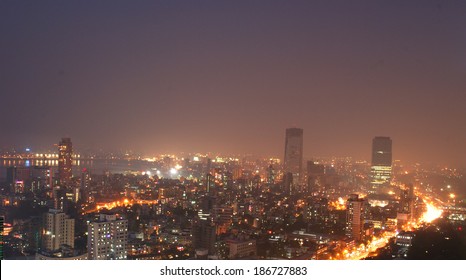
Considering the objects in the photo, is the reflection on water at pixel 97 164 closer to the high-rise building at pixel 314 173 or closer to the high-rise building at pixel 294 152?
the high-rise building at pixel 294 152

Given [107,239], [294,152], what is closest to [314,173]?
[294,152]

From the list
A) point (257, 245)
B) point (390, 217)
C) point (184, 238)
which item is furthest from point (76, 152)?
point (390, 217)

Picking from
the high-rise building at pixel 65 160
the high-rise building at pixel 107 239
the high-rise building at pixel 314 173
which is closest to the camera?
the high-rise building at pixel 107 239

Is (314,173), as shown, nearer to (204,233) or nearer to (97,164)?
(204,233)

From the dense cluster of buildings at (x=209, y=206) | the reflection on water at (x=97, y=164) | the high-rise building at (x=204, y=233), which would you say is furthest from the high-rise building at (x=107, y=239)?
the reflection on water at (x=97, y=164)

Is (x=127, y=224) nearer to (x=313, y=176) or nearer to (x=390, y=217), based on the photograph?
(x=313, y=176)

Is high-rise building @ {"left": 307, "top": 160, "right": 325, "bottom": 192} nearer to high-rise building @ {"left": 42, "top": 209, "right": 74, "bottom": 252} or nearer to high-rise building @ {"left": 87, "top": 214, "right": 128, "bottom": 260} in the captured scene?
high-rise building @ {"left": 87, "top": 214, "right": 128, "bottom": 260}
